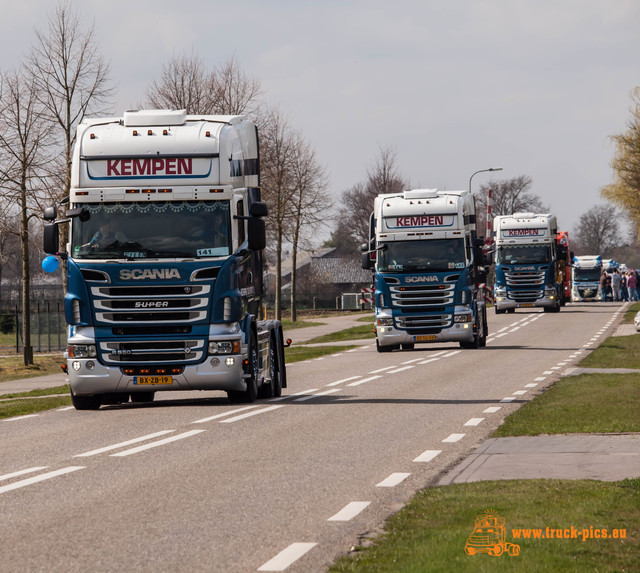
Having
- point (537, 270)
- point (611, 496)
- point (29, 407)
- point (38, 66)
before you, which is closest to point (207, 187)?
point (29, 407)

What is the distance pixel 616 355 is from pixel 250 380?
12.0 meters

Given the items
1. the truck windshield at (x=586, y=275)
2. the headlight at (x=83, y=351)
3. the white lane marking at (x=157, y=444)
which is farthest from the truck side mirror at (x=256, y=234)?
the truck windshield at (x=586, y=275)

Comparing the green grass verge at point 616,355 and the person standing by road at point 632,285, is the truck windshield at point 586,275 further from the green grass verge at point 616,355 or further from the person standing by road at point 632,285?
the green grass verge at point 616,355

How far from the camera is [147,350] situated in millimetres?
16625

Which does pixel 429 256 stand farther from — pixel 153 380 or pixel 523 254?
pixel 523 254

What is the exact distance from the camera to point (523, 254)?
51.4 m

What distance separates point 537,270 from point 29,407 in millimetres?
35766

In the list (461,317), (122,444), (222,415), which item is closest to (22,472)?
(122,444)

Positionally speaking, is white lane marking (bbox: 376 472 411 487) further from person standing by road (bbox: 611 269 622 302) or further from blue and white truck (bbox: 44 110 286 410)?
person standing by road (bbox: 611 269 622 302)

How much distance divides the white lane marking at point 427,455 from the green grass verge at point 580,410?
4.56ft

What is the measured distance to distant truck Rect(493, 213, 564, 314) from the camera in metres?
51.3

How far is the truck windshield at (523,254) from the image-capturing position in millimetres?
51250

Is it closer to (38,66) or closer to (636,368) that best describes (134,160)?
(636,368)

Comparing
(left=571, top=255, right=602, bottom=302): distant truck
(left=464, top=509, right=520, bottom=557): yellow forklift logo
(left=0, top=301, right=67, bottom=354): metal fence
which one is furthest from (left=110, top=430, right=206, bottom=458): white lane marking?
(left=571, top=255, right=602, bottom=302): distant truck
